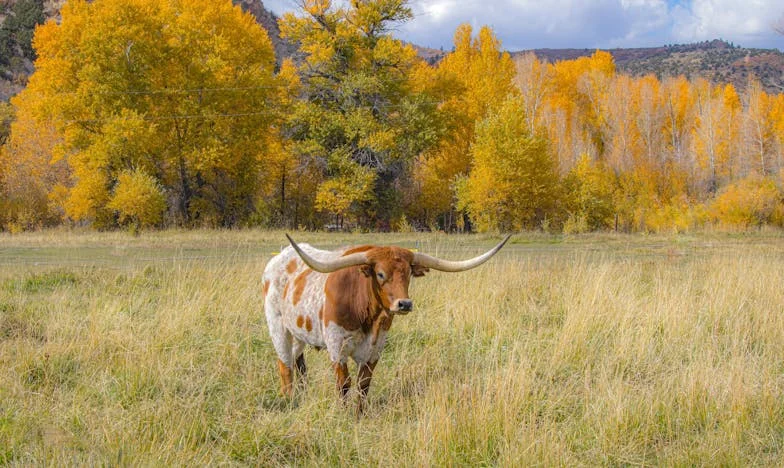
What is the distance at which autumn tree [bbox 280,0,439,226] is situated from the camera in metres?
35.7

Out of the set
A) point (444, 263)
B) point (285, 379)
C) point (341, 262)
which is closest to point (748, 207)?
point (444, 263)

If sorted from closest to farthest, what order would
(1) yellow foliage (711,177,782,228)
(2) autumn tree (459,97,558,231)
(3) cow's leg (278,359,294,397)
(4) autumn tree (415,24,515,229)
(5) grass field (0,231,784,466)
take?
(5) grass field (0,231,784,466)
(3) cow's leg (278,359,294,397)
(2) autumn tree (459,97,558,231)
(1) yellow foliage (711,177,782,228)
(4) autumn tree (415,24,515,229)

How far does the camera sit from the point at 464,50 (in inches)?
1871

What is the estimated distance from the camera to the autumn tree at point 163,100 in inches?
1216

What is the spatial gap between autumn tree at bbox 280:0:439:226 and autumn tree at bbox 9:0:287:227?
7.59 feet

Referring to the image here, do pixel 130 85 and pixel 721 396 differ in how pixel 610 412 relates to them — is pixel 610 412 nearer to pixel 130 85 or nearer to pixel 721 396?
pixel 721 396

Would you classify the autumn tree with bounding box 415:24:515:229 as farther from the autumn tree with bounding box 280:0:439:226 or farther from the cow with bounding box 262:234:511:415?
the cow with bounding box 262:234:511:415

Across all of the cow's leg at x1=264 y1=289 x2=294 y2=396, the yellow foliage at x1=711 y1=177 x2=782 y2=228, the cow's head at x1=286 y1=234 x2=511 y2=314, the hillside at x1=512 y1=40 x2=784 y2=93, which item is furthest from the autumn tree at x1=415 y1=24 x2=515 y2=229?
the hillside at x1=512 y1=40 x2=784 y2=93

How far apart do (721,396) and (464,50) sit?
4438 cm

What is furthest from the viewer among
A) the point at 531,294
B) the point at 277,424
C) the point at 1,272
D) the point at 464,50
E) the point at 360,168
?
the point at 464,50

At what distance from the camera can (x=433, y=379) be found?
21.5 ft

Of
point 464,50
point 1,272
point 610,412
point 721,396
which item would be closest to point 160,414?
point 610,412

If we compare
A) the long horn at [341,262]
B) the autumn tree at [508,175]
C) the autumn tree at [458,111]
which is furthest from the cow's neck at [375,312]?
the autumn tree at [458,111]

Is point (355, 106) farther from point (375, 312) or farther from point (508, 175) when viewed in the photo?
point (375, 312)
